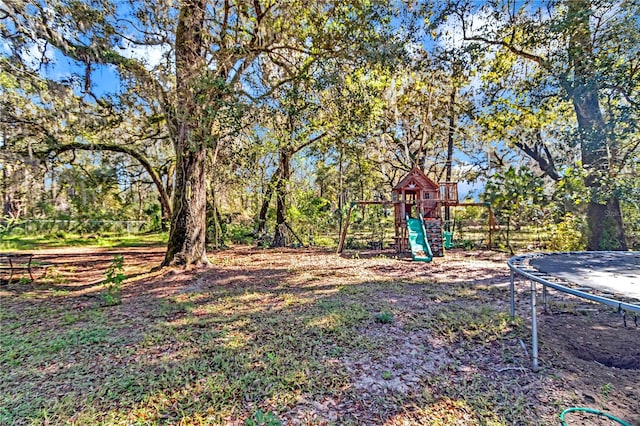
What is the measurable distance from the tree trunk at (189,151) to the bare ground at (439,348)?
0.67 meters

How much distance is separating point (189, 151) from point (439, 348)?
19.7 feet

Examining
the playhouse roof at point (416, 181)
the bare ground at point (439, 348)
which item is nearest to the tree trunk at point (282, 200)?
the playhouse roof at point (416, 181)

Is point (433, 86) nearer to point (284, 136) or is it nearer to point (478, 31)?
point (478, 31)

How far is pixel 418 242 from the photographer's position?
882 cm

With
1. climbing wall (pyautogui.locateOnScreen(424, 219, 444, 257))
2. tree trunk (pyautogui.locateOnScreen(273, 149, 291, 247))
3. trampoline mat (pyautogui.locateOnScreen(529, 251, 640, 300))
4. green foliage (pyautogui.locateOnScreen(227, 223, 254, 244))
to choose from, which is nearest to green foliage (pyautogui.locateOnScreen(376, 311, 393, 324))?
trampoline mat (pyautogui.locateOnScreen(529, 251, 640, 300))

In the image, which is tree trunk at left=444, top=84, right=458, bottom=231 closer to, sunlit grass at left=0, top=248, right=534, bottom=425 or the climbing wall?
the climbing wall

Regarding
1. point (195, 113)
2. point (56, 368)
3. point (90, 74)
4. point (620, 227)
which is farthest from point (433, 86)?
point (56, 368)

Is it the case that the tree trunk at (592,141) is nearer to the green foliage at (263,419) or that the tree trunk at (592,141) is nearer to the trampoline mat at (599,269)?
the trampoline mat at (599,269)

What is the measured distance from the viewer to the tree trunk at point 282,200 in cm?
1105

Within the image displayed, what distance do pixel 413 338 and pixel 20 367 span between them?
3.75m

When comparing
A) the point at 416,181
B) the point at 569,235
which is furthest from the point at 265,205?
the point at 569,235

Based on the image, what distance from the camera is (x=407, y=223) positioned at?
921 cm

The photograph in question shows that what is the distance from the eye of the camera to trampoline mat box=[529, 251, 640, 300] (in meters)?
2.44

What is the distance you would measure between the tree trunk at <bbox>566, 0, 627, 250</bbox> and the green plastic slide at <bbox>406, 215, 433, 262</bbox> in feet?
12.9
